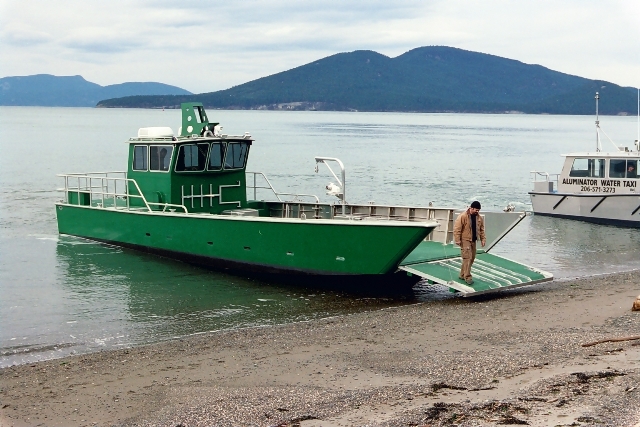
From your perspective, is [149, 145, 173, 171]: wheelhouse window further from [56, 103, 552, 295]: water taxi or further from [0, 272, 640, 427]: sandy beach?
[0, 272, 640, 427]: sandy beach

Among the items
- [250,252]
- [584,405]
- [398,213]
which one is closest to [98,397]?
[584,405]

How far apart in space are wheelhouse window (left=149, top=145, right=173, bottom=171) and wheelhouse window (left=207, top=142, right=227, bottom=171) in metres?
0.97

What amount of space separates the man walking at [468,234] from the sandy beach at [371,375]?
86cm

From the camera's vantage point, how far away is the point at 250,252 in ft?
57.1

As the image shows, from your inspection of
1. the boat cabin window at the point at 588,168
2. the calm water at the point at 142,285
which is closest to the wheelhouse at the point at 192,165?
the calm water at the point at 142,285

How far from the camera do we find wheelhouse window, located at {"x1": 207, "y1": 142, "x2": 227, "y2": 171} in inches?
763

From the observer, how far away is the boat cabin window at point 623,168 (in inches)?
1032

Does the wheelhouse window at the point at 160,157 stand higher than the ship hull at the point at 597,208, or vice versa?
the wheelhouse window at the point at 160,157

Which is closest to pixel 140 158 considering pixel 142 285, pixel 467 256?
pixel 142 285

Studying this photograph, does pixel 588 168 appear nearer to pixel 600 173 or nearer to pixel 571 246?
pixel 600 173

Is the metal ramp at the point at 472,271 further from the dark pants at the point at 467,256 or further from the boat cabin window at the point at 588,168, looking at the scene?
the boat cabin window at the point at 588,168

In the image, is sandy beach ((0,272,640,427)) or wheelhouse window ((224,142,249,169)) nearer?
sandy beach ((0,272,640,427))

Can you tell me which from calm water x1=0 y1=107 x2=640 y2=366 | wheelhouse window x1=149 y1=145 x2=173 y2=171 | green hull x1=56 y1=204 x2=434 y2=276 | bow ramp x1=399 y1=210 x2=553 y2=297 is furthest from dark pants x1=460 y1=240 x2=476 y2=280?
wheelhouse window x1=149 y1=145 x2=173 y2=171

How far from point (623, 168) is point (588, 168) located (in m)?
1.21
